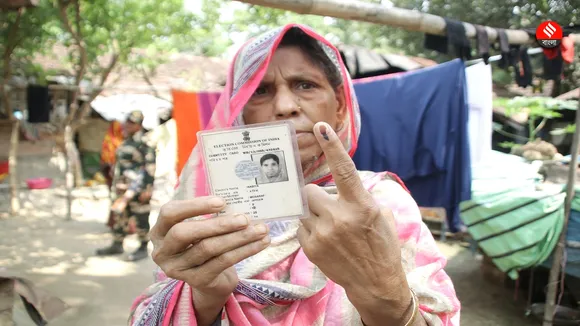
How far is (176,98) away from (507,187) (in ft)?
12.0

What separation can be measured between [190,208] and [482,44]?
4111mm

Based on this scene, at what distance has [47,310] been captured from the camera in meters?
3.72

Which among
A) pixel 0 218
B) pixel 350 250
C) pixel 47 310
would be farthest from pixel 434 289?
pixel 0 218

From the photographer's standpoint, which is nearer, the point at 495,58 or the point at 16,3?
the point at 16,3

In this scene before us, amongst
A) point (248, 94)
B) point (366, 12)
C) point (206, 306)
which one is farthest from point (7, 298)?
point (366, 12)

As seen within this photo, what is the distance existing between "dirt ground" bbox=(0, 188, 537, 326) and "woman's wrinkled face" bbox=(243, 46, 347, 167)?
12.9ft

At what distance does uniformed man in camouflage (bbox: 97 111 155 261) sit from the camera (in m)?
6.50

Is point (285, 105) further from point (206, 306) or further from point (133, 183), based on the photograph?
point (133, 183)

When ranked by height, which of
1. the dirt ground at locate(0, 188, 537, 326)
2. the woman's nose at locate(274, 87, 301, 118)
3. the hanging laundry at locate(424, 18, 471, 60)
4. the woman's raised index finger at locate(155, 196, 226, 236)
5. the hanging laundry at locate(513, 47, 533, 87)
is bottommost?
the dirt ground at locate(0, 188, 537, 326)

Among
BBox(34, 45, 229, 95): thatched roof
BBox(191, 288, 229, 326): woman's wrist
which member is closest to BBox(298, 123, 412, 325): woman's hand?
BBox(191, 288, 229, 326): woman's wrist

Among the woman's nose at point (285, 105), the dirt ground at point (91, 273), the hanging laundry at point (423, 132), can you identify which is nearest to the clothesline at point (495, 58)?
the hanging laundry at point (423, 132)

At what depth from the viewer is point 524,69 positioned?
5141mm

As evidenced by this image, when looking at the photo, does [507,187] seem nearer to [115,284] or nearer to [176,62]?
[115,284]

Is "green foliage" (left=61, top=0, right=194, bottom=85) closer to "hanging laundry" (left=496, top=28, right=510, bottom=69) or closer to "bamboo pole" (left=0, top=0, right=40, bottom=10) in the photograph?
"bamboo pole" (left=0, top=0, right=40, bottom=10)
